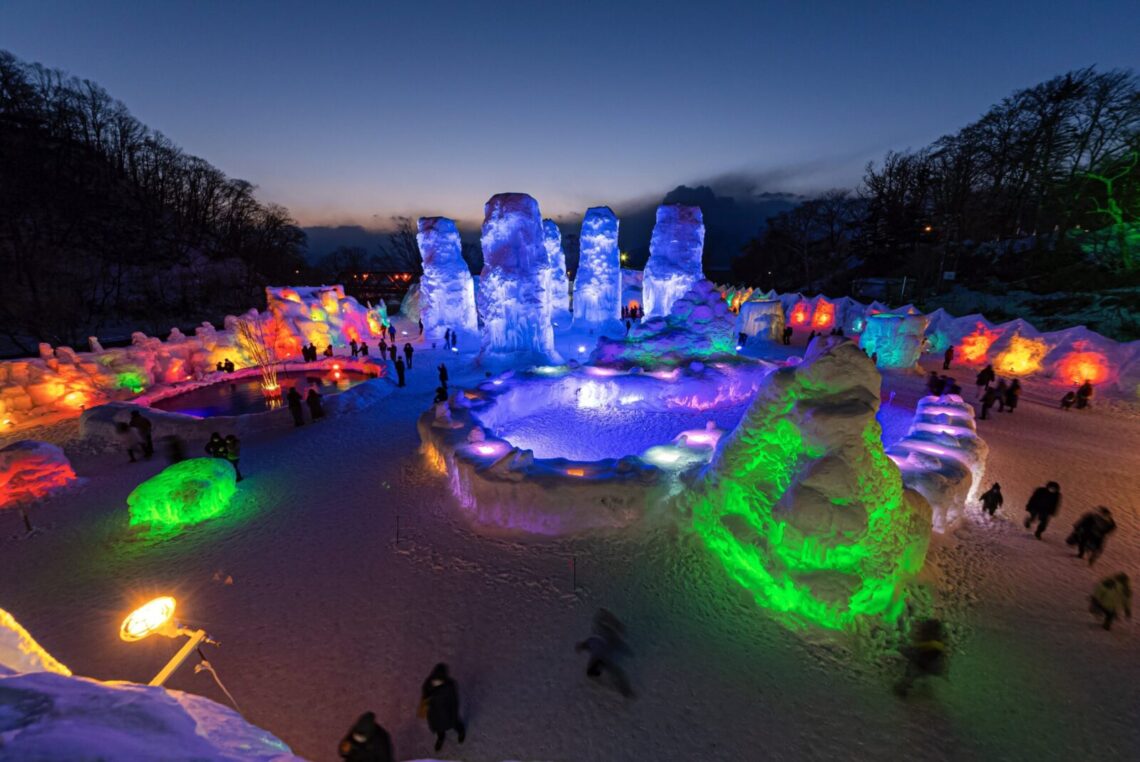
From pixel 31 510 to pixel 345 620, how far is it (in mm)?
7758

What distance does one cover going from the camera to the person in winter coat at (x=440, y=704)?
4.20 metres

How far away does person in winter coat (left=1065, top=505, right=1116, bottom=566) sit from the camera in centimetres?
665

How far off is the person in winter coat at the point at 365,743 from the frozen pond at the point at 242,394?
13241 mm

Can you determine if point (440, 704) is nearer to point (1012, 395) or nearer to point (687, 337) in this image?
point (687, 337)

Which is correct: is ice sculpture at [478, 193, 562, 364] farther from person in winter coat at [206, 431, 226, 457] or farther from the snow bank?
the snow bank

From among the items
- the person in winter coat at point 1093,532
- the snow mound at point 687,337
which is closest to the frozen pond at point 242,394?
the snow mound at point 687,337

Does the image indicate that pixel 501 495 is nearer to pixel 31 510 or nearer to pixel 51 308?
pixel 31 510

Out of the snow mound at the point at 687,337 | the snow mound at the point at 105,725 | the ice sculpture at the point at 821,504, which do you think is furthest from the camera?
the snow mound at the point at 687,337

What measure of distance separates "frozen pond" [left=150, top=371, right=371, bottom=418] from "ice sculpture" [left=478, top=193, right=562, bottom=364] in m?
6.18

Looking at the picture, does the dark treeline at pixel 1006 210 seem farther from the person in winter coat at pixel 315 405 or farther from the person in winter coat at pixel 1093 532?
the person in winter coat at pixel 315 405

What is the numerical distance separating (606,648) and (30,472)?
38.5ft

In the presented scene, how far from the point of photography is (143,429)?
1051 centimetres

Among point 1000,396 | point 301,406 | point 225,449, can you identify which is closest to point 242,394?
point 301,406

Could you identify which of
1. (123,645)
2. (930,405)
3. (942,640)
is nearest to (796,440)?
(942,640)
